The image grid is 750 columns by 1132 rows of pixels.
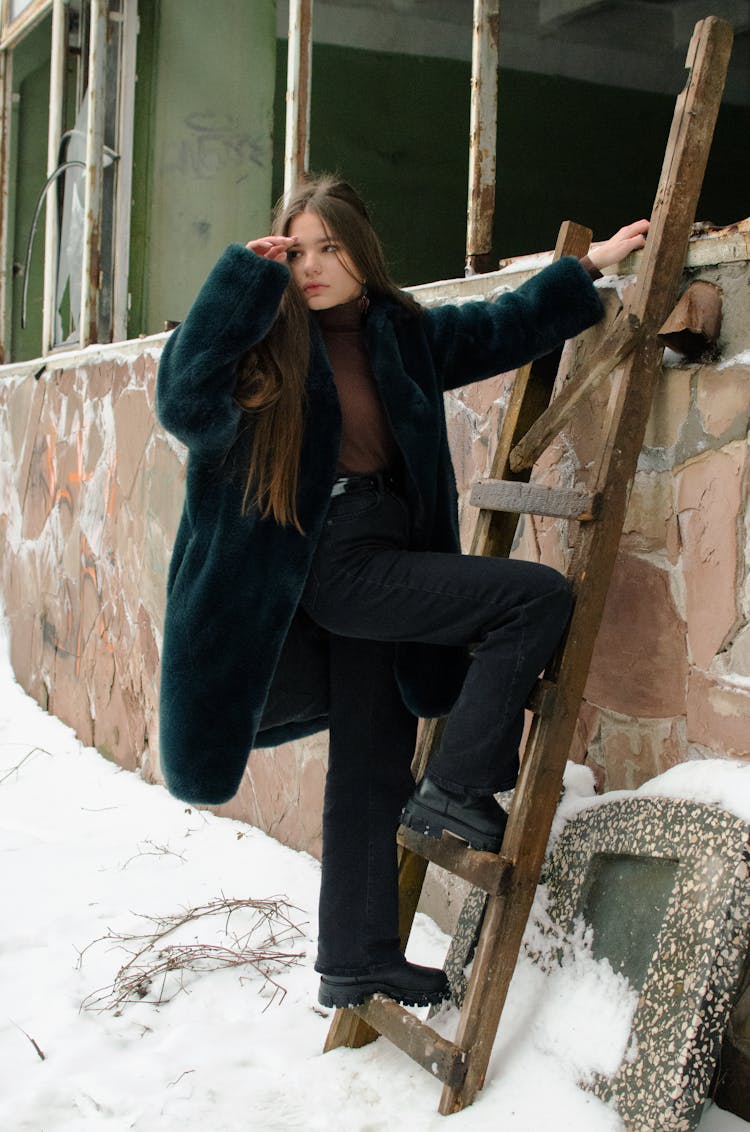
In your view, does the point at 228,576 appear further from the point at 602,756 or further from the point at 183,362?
the point at 602,756

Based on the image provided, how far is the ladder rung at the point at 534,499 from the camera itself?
216cm

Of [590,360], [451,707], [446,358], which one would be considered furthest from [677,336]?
[451,707]

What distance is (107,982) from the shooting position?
281 cm

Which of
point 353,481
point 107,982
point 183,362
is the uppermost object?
point 183,362

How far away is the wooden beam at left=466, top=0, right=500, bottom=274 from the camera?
A: 3000 millimetres

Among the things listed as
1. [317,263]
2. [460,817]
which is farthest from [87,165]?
[460,817]

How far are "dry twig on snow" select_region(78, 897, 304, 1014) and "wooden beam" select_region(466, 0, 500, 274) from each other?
1.80 meters

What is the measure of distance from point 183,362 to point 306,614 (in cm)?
60

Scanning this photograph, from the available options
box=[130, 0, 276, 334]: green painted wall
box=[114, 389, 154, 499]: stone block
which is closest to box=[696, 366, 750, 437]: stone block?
box=[114, 389, 154, 499]: stone block

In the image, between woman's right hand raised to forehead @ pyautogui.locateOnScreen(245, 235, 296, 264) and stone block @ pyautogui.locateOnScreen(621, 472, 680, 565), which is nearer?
woman's right hand raised to forehead @ pyautogui.locateOnScreen(245, 235, 296, 264)

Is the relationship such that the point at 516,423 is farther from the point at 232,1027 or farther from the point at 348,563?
the point at 232,1027

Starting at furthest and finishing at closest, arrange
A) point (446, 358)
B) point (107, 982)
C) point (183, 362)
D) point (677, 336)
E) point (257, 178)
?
point (257, 178)
point (107, 982)
point (446, 358)
point (677, 336)
point (183, 362)

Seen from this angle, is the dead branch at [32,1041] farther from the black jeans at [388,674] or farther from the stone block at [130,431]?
the stone block at [130,431]

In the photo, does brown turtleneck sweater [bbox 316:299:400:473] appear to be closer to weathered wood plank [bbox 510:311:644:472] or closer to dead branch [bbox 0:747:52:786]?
weathered wood plank [bbox 510:311:644:472]
